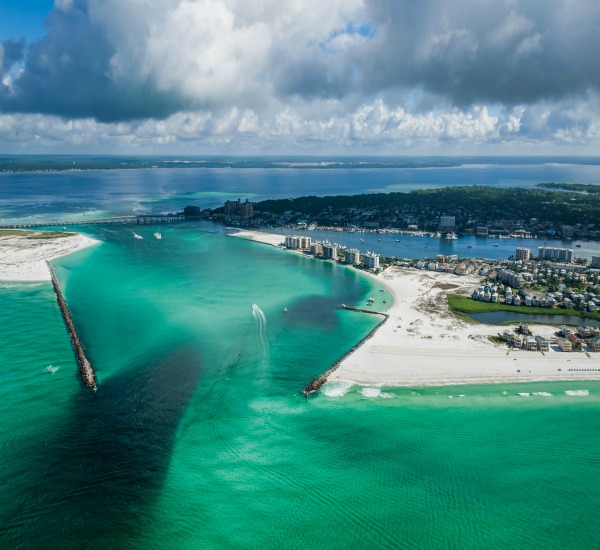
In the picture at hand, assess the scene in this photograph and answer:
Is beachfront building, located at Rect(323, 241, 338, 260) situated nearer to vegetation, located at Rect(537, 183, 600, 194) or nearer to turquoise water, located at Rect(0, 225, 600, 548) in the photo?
turquoise water, located at Rect(0, 225, 600, 548)

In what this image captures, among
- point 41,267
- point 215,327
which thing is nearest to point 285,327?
point 215,327

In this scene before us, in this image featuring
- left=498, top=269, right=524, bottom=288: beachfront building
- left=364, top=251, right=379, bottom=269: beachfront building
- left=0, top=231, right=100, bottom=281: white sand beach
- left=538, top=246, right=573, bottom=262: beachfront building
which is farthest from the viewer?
left=538, top=246, right=573, bottom=262: beachfront building

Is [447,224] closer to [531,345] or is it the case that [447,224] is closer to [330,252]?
[330,252]

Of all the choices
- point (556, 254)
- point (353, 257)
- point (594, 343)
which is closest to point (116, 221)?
point (353, 257)

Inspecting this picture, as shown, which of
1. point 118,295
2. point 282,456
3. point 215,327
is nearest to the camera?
point 282,456

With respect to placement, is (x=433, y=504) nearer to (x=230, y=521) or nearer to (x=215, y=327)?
(x=230, y=521)

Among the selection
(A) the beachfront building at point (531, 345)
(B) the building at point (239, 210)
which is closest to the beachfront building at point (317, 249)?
(B) the building at point (239, 210)

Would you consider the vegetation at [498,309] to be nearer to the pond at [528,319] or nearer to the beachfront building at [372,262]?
the pond at [528,319]

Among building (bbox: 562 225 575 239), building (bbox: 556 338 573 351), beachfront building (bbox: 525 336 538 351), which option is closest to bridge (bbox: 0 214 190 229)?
building (bbox: 562 225 575 239)
